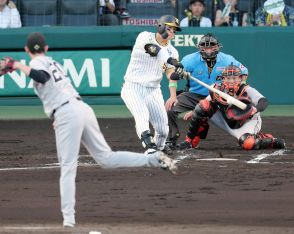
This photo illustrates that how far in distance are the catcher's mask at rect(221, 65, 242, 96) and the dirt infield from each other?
2.94 ft

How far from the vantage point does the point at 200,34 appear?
20.8 m

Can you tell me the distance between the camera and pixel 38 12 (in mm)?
21172

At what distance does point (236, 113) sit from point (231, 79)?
0.50 meters

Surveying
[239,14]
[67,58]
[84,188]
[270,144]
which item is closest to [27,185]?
[84,188]

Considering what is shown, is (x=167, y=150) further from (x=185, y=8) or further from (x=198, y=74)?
(x=185, y=8)

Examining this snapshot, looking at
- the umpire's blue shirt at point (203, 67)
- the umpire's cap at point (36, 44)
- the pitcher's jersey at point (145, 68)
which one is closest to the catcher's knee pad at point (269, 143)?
the umpire's blue shirt at point (203, 67)

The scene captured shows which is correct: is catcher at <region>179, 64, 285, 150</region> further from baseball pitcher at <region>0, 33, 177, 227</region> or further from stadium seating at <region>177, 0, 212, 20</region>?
stadium seating at <region>177, 0, 212, 20</region>

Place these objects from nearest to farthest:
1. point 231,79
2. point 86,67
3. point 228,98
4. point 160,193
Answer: point 160,193 < point 228,98 < point 231,79 < point 86,67

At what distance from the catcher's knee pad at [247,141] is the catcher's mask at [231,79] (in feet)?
2.10

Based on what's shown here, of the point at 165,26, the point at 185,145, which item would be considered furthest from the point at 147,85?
the point at 185,145

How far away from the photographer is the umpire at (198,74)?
1532 cm

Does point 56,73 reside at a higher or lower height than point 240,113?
higher

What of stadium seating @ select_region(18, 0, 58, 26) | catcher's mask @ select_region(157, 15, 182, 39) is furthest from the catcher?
stadium seating @ select_region(18, 0, 58, 26)

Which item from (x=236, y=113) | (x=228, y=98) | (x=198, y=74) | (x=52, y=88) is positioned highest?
(x=52, y=88)
